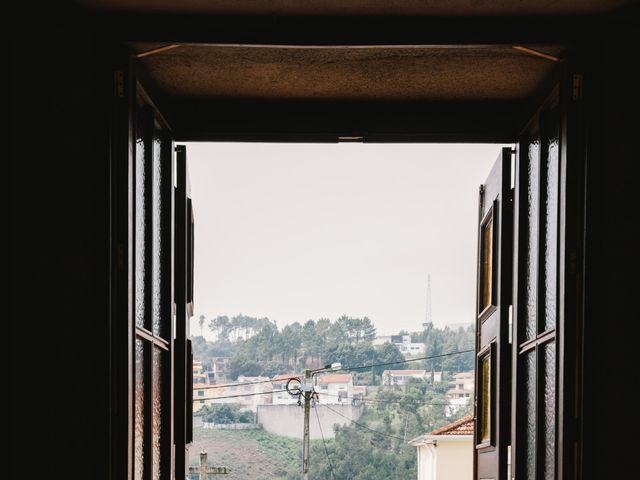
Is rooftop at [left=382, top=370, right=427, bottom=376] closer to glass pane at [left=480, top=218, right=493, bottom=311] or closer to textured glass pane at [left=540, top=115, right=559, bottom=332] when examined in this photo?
glass pane at [left=480, top=218, right=493, bottom=311]

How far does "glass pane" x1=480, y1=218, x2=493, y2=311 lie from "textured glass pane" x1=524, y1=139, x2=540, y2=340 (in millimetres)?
526

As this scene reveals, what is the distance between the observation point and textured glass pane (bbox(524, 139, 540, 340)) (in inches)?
137

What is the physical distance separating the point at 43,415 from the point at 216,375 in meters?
25.6

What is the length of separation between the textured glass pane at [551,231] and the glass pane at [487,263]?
918 millimetres

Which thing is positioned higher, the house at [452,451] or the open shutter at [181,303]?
the open shutter at [181,303]

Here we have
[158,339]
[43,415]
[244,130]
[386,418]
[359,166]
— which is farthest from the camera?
[359,166]

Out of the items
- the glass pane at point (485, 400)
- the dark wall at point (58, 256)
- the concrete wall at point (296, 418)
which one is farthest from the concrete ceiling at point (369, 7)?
the concrete wall at point (296, 418)

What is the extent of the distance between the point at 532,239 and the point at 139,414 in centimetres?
162

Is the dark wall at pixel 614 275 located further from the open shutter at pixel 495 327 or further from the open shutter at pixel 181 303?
the open shutter at pixel 181 303

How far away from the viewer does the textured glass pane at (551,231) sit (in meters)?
3.07

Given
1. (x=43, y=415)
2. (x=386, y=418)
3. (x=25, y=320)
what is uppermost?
(x=25, y=320)

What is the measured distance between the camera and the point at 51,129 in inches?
107

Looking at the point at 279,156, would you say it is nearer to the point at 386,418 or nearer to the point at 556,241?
the point at 386,418

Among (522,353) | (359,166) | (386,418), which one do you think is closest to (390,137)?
(522,353)
